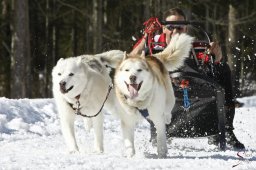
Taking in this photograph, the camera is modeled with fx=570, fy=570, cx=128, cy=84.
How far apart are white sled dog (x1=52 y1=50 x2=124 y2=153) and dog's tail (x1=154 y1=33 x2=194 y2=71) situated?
584 mm

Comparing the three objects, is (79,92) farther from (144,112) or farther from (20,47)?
(20,47)

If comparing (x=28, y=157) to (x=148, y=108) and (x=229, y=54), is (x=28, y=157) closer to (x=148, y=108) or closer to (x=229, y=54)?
(x=148, y=108)

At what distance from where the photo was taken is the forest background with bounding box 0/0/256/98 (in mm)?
12977

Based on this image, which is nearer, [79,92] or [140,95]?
[140,95]

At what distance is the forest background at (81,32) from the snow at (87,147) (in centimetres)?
469

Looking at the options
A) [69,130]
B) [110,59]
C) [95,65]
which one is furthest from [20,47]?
[69,130]

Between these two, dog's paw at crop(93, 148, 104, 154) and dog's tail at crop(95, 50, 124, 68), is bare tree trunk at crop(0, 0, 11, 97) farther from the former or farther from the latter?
dog's paw at crop(93, 148, 104, 154)

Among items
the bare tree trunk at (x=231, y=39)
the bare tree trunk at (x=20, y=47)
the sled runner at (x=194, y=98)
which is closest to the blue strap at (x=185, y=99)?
the sled runner at (x=194, y=98)

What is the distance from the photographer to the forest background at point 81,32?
13.0 metres

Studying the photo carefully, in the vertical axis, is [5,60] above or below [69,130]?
above

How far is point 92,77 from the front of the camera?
523 cm

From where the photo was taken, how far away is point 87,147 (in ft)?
19.3

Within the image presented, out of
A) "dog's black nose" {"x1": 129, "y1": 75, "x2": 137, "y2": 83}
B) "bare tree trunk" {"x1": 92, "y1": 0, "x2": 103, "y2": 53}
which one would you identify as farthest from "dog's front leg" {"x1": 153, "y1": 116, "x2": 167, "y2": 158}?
"bare tree trunk" {"x1": 92, "y1": 0, "x2": 103, "y2": 53}

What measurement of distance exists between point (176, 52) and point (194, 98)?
1.91 feet
